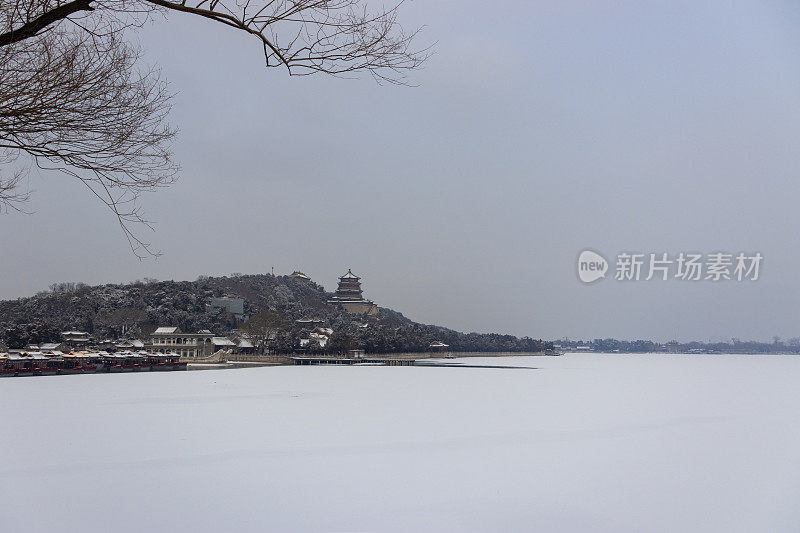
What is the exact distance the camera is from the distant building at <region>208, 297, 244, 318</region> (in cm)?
4469

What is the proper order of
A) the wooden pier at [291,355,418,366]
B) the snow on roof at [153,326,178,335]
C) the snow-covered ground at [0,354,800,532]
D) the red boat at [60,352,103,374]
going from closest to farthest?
1. the snow-covered ground at [0,354,800,532]
2. the red boat at [60,352,103,374]
3. the snow on roof at [153,326,178,335]
4. the wooden pier at [291,355,418,366]

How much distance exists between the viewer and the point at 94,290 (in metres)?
37.6

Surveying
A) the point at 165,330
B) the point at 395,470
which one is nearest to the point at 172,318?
the point at 165,330

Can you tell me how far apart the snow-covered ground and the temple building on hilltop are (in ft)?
157

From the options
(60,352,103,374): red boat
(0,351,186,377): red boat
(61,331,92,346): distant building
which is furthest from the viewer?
(61,331,92,346): distant building

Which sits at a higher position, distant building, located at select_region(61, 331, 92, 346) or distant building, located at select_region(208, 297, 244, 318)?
distant building, located at select_region(208, 297, 244, 318)

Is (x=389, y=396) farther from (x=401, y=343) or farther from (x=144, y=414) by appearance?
(x=401, y=343)

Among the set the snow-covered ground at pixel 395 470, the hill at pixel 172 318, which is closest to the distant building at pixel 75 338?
the hill at pixel 172 318

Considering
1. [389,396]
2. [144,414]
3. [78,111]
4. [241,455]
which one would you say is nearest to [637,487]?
[241,455]

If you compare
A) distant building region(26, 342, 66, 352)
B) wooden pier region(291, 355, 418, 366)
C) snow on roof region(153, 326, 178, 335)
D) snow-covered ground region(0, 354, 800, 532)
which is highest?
snow on roof region(153, 326, 178, 335)

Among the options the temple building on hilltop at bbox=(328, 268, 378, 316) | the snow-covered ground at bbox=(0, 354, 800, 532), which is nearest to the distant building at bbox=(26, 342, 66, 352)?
the snow-covered ground at bbox=(0, 354, 800, 532)

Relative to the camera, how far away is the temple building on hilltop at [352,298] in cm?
5788

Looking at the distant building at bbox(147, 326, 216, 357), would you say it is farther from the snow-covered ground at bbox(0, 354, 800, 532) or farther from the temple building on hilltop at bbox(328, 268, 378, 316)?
the snow-covered ground at bbox(0, 354, 800, 532)

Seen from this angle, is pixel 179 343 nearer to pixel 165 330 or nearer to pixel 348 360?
pixel 165 330
